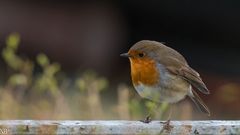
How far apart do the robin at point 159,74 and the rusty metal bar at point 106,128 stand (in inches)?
24.1

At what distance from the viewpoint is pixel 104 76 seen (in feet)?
27.6

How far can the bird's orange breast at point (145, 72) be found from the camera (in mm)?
4539

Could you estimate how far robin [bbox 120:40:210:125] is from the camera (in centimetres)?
453

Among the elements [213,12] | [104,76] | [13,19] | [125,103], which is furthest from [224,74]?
[125,103]

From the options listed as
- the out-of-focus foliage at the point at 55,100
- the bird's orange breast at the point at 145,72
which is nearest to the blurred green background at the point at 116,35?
the out-of-focus foliage at the point at 55,100

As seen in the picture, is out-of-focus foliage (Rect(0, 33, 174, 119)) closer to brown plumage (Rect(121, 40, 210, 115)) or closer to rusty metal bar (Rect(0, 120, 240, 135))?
brown plumage (Rect(121, 40, 210, 115))

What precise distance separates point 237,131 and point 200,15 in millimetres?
4122

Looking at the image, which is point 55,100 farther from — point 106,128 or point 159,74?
point 106,128

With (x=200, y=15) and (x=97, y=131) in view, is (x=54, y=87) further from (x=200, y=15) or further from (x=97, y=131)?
(x=200, y=15)

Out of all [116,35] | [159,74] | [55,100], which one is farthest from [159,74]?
[116,35]

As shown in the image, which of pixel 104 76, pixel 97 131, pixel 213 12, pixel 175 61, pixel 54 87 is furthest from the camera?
pixel 104 76

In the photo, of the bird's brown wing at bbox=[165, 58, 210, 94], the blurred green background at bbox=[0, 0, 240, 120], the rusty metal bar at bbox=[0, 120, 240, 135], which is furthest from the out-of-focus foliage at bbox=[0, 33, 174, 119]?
the blurred green background at bbox=[0, 0, 240, 120]

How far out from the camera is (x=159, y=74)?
4.59m

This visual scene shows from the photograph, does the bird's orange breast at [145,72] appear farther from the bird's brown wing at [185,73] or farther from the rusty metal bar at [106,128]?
the rusty metal bar at [106,128]
